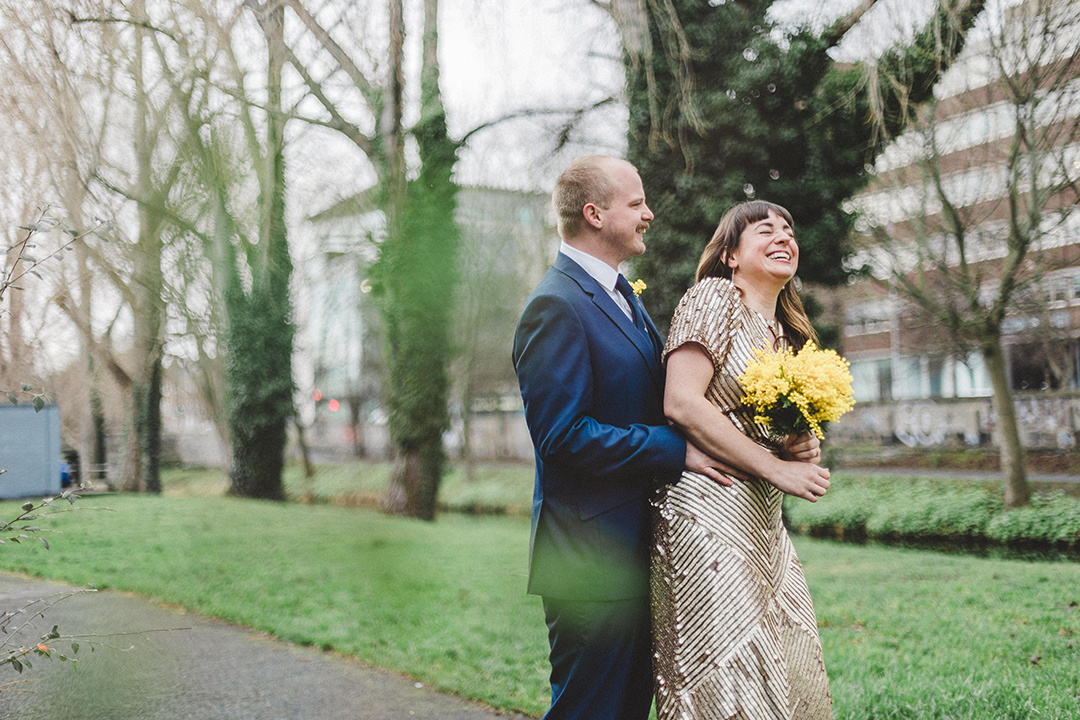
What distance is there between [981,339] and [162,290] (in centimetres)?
1260

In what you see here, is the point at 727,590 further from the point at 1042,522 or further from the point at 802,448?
the point at 1042,522

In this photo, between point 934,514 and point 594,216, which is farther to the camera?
point 934,514

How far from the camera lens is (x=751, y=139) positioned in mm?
11344

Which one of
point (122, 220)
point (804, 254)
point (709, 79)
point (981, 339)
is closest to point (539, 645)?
point (122, 220)

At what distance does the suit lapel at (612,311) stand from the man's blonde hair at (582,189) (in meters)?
0.12

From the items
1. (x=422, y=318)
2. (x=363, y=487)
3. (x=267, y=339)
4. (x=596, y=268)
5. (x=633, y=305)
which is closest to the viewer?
(x=596, y=268)

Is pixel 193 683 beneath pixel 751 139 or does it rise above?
beneath

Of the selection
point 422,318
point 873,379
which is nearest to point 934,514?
point 422,318

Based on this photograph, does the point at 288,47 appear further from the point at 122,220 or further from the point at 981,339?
the point at 981,339

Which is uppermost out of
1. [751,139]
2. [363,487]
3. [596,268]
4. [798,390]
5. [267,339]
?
[751,139]

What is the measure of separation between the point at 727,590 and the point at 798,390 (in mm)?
595

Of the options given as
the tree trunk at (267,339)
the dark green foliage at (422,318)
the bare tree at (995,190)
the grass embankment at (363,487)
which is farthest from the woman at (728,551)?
the grass embankment at (363,487)

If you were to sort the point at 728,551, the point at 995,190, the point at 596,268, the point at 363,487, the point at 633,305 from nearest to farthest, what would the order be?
the point at 728,551 → the point at 596,268 → the point at 633,305 → the point at 995,190 → the point at 363,487

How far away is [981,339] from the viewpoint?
13086 millimetres
